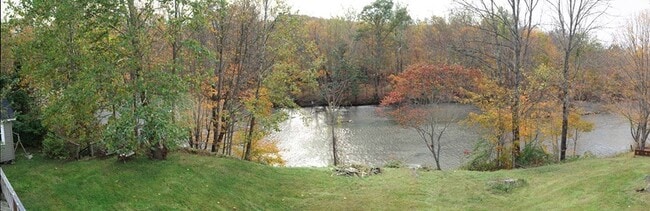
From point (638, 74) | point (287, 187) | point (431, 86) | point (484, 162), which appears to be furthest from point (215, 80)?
point (638, 74)

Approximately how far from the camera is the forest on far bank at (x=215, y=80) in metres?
13.3

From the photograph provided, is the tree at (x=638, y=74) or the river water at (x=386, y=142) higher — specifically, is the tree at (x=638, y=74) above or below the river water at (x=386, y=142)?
above

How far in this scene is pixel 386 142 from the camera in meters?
31.3

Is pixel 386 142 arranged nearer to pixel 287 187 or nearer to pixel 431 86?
pixel 431 86

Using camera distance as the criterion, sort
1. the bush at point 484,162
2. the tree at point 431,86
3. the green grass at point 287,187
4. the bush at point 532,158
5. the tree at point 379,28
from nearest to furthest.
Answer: the green grass at point 287,187, the bush at point 532,158, the bush at point 484,162, the tree at point 431,86, the tree at point 379,28

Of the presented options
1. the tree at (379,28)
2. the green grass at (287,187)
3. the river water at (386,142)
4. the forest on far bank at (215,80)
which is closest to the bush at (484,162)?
the forest on far bank at (215,80)

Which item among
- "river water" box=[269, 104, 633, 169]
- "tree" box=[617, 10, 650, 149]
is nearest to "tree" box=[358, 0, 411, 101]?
"river water" box=[269, 104, 633, 169]

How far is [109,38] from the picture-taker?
13797 mm

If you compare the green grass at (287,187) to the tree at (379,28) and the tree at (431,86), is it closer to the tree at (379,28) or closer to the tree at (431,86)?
the tree at (431,86)

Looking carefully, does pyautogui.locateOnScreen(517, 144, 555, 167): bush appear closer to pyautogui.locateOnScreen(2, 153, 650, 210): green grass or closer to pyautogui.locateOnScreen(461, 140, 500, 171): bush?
pyautogui.locateOnScreen(461, 140, 500, 171): bush

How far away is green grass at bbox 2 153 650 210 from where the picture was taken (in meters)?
11.7

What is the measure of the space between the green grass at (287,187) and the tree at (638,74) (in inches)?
308

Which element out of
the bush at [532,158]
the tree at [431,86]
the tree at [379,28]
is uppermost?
the tree at [379,28]

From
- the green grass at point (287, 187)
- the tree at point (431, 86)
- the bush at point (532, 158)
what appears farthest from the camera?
the tree at point (431, 86)
